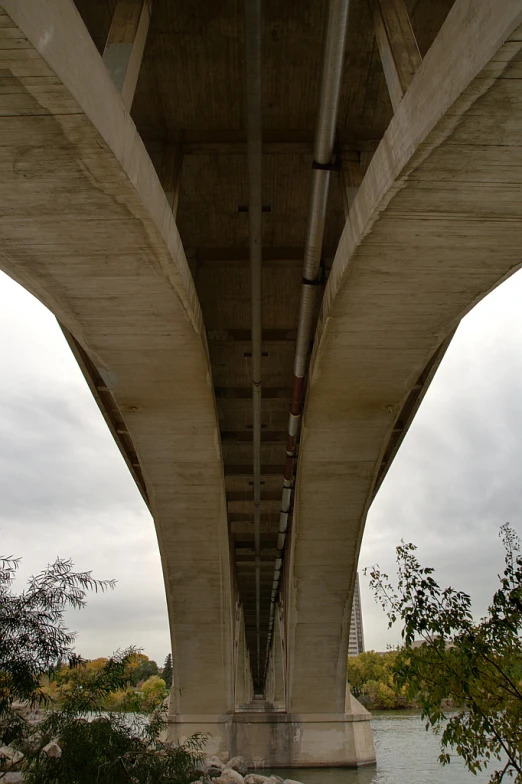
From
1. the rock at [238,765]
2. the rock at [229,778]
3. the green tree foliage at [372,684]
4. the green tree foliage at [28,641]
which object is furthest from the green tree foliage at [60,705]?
the green tree foliage at [372,684]

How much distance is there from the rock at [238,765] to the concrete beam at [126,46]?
16.6m

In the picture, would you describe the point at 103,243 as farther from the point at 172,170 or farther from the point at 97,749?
the point at 97,749

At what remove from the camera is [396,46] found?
526cm

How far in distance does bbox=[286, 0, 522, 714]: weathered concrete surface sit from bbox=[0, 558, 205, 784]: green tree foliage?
5118 millimetres

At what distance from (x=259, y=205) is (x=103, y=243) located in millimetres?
2047

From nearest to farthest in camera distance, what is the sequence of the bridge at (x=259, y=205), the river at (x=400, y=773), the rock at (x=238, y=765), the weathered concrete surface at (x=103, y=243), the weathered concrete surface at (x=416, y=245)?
the weathered concrete surface at (x=103, y=243), the weathered concrete surface at (x=416, y=245), the bridge at (x=259, y=205), the river at (x=400, y=773), the rock at (x=238, y=765)

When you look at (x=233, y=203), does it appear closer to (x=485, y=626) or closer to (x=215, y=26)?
(x=215, y=26)

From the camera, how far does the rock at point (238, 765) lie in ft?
50.4

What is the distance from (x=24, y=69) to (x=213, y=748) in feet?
59.4

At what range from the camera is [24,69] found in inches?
148

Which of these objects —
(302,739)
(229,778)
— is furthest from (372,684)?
(229,778)

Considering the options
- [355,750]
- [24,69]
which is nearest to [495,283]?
[24,69]

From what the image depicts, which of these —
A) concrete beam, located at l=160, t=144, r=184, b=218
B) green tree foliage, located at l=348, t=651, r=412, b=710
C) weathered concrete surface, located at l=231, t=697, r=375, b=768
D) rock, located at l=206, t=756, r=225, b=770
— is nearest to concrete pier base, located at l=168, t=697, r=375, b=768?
weathered concrete surface, located at l=231, t=697, r=375, b=768

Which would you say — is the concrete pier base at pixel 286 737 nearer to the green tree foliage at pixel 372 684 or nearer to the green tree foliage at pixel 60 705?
the green tree foliage at pixel 60 705
